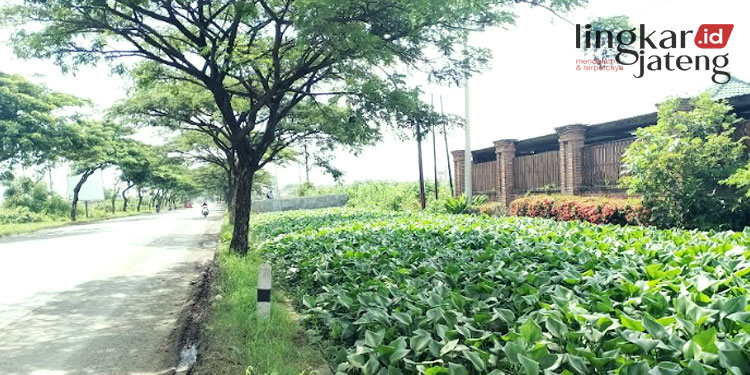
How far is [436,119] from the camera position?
1072cm

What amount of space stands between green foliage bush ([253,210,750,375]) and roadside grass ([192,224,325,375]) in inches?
9.7

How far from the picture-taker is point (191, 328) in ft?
19.6

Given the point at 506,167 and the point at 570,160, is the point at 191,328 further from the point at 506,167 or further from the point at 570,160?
the point at 506,167

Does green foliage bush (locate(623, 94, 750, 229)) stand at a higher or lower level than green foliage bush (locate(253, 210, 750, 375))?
higher

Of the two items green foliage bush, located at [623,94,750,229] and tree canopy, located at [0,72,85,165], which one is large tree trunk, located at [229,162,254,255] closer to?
green foliage bush, located at [623,94,750,229]

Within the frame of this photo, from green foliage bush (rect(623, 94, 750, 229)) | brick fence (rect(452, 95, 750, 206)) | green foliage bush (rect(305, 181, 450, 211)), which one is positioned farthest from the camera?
green foliage bush (rect(305, 181, 450, 211))

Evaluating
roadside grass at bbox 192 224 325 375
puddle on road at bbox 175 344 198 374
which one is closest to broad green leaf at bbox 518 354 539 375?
roadside grass at bbox 192 224 325 375

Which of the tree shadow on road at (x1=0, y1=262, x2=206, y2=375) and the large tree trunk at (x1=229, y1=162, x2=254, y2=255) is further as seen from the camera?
the large tree trunk at (x1=229, y1=162, x2=254, y2=255)

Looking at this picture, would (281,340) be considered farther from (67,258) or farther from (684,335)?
(67,258)

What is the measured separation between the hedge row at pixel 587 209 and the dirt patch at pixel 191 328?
9234 mm

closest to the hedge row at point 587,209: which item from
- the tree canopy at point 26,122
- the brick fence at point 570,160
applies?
the brick fence at point 570,160

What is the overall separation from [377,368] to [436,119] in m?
8.08

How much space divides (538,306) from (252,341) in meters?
2.69

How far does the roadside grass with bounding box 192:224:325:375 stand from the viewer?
413 centimetres
